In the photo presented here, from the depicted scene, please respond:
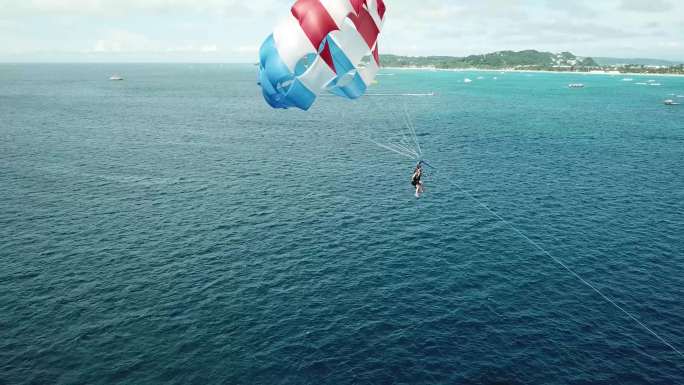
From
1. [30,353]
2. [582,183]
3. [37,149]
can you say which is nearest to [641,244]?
[582,183]

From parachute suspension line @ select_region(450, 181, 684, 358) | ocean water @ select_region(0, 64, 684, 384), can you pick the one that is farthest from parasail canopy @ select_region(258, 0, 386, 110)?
parachute suspension line @ select_region(450, 181, 684, 358)

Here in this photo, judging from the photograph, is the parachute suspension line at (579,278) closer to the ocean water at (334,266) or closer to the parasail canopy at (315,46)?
the ocean water at (334,266)

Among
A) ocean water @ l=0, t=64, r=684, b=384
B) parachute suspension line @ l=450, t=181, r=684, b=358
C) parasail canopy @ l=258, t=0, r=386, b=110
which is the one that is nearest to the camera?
parasail canopy @ l=258, t=0, r=386, b=110

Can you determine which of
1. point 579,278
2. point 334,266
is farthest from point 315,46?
point 579,278

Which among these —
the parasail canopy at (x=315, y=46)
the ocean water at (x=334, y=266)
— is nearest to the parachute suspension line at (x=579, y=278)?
the ocean water at (x=334, y=266)

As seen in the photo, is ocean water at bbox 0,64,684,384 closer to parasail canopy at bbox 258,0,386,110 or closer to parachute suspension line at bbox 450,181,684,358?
parachute suspension line at bbox 450,181,684,358

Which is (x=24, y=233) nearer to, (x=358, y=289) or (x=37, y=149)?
(x=358, y=289)
